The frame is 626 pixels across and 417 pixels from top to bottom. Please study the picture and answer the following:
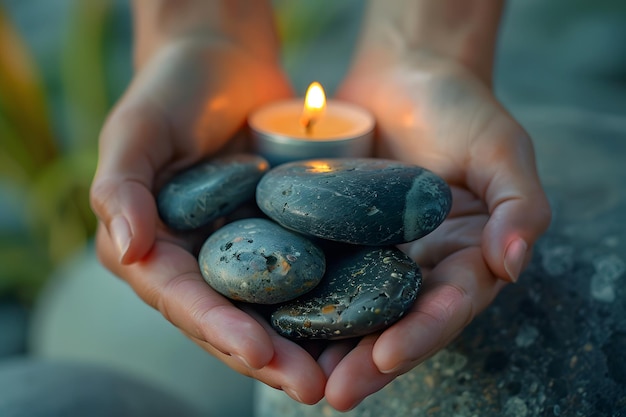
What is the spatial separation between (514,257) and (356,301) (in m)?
0.21

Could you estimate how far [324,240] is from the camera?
0.89 meters

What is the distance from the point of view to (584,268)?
1006 mm

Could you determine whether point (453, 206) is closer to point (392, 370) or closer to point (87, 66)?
point (392, 370)

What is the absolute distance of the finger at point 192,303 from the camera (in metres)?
0.69

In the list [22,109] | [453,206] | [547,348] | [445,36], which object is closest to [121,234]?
[453,206]

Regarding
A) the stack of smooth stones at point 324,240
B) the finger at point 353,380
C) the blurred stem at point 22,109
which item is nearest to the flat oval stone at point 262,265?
the stack of smooth stones at point 324,240

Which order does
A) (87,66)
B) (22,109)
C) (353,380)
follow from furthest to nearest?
(87,66) < (22,109) < (353,380)

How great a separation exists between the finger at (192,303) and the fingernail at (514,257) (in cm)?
30

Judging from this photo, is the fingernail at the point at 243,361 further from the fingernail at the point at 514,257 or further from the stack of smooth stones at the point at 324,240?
the fingernail at the point at 514,257

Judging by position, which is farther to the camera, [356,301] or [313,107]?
[313,107]

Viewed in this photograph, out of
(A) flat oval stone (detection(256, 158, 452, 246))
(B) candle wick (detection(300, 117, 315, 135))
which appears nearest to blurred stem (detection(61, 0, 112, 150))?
(B) candle wick (detection(300, 117, 315, 135))

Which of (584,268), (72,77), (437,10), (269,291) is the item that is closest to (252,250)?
(269,291)

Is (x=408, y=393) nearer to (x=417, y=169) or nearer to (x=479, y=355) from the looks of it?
(x=479, y=355)

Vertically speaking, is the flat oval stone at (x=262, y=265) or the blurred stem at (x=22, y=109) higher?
the flat oval stone at (x=262, y=265)
